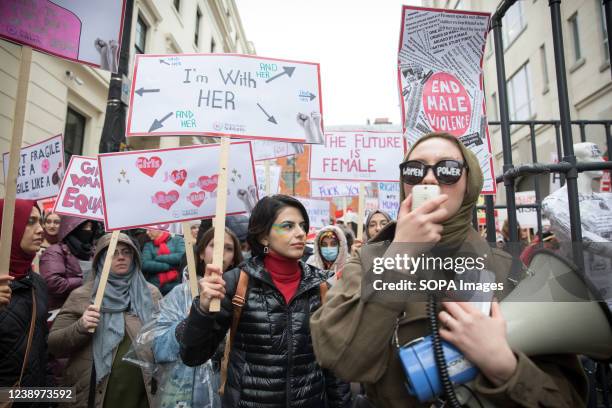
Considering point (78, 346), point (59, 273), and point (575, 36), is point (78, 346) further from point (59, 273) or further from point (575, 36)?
point (575, 36)

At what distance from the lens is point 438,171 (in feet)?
3.95

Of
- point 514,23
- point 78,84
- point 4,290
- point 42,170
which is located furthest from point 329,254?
point 514,23

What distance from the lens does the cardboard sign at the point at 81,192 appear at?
377 centimetres

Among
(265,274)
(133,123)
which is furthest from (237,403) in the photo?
(133,123)

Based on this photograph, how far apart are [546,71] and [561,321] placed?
15791 mm

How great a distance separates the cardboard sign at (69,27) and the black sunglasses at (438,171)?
2501 mm

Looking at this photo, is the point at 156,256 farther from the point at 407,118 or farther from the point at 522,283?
the point at 522,283

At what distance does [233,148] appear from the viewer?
10.9 feet

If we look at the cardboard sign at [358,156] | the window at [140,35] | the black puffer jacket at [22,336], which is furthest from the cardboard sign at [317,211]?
the window at [140,35]

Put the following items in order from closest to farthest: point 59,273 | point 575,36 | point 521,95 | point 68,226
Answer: point 59,273 → point 68,226 → point 575,36 → point 521,95

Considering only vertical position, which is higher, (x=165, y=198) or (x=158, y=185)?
(x=158, y=185)

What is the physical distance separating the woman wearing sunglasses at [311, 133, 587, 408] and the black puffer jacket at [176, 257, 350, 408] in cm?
81

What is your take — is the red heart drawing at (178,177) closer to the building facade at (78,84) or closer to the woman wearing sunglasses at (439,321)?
the woman wearing sunglasses at (439,321)

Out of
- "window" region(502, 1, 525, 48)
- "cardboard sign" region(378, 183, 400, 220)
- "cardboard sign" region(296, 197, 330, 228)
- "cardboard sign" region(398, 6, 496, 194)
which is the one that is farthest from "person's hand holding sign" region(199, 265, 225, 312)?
"window" region(502, 1, 525, 48)
